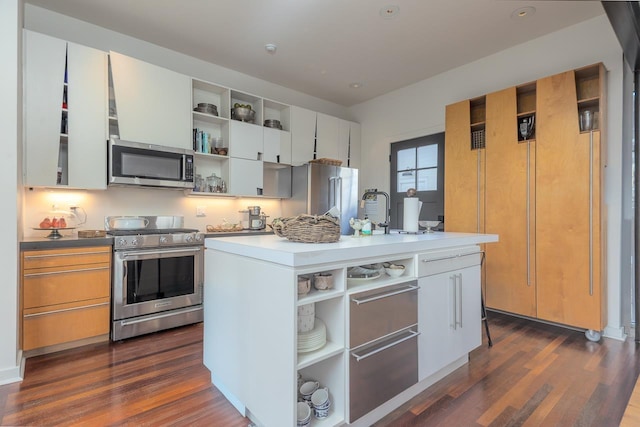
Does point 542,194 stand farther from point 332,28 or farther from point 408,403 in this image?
point 332,28

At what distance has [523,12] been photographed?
9.36ft

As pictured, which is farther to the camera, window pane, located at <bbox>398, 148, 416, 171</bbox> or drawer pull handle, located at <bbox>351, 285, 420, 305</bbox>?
window pane, located at <bbox>398, 148, 416, 171</bbox>

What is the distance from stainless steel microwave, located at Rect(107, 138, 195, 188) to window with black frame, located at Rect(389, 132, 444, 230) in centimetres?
286

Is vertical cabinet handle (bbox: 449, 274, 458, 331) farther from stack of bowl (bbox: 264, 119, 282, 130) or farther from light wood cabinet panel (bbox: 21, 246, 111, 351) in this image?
stack of bowl (bbox: 264, 119, 282, 130)

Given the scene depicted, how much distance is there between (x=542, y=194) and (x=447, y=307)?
1779 millimetres

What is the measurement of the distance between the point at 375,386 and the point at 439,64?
148 inches

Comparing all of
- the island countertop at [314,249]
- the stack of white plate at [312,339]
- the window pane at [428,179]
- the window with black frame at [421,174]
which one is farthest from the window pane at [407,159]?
the stack of white plate at [312,339]

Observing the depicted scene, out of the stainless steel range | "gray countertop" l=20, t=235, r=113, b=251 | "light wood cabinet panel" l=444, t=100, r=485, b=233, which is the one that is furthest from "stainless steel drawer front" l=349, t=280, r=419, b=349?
"gray countertop" l=20, t=235, r=113, b=251

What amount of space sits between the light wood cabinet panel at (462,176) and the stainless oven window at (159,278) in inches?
115

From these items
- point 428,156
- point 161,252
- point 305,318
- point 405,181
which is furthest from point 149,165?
point 428,156

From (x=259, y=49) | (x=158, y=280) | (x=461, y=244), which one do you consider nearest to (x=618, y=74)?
(x=461, y=244)

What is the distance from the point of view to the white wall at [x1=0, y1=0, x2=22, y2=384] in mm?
Result: 2039

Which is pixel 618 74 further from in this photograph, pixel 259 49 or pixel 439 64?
pixel 259 49

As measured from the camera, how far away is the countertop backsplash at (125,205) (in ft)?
9.43
